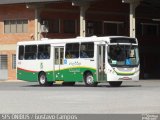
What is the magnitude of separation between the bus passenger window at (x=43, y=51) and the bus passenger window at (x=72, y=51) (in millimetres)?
1755

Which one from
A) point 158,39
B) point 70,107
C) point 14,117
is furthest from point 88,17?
point 14,117

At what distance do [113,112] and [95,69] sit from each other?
18325 millimetres

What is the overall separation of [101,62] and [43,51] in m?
5.44

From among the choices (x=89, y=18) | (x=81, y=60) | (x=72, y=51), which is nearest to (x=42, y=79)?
(x=72, y=51)

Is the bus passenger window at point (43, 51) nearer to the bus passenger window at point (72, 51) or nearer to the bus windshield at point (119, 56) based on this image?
the bus passenger window at point (72, 51)

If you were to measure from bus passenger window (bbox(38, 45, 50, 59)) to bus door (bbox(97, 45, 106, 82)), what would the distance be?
4700mm

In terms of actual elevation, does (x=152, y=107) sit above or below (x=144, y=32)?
below

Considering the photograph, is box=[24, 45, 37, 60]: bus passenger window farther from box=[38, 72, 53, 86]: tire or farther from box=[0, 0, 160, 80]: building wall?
box=[0, 0, 160, 80]: building wall

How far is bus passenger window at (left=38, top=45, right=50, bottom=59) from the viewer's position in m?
39.9

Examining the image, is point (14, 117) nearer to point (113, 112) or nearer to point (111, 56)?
point (113, 112)

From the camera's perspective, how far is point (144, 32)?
66.3 meters

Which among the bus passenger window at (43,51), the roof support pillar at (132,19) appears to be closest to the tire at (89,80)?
the bus passenger window at (43,51)

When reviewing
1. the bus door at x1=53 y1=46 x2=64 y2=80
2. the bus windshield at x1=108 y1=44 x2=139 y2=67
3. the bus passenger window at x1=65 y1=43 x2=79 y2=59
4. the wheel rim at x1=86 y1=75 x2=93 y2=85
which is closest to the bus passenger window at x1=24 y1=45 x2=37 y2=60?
the bus door at x1=53 y1=46 x2=64 y2=80

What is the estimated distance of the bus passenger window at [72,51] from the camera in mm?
37844
